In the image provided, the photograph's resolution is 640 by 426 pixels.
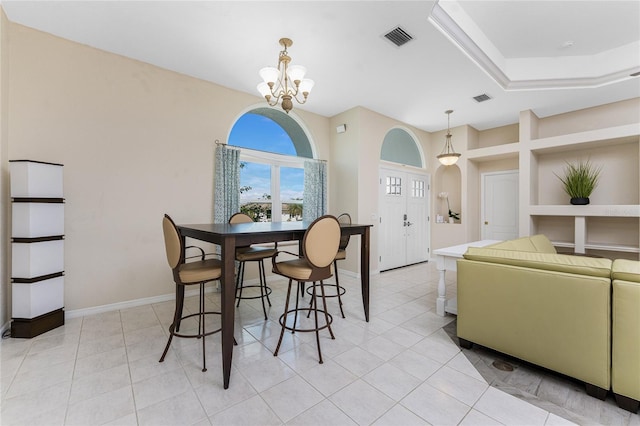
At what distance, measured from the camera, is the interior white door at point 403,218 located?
5.13m

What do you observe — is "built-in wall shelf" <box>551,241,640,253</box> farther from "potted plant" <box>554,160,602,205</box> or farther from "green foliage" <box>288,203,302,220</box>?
"green foliage" <box>288,203,302,220</box>

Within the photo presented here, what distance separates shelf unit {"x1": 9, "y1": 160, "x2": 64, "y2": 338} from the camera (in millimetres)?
2344

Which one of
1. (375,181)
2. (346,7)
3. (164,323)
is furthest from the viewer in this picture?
(375,181)

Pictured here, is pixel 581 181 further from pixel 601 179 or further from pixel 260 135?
pixel 260 135

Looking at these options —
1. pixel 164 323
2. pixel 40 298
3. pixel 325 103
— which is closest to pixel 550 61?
pixel 325 103

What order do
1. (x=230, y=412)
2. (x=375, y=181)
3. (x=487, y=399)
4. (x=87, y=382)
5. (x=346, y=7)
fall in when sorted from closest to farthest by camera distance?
(x=230, y=412), (x=487, y=399), (x=87, y=382), (x=346, y=7), (x=375, y=181)

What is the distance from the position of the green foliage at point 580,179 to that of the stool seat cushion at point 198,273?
5658 millimetres

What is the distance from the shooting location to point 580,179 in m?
4.38

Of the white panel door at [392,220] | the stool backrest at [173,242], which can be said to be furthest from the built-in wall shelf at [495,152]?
the stool backrest at [173,242]

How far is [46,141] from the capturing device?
8.79 feet

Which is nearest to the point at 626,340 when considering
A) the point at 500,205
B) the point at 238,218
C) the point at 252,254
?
the point at 252,254

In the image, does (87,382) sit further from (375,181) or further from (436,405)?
(375,181)

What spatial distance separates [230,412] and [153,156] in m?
2.95

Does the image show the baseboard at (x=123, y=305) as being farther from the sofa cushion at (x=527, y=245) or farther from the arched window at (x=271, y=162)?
the sofa cushion at (x=527, y=245)
